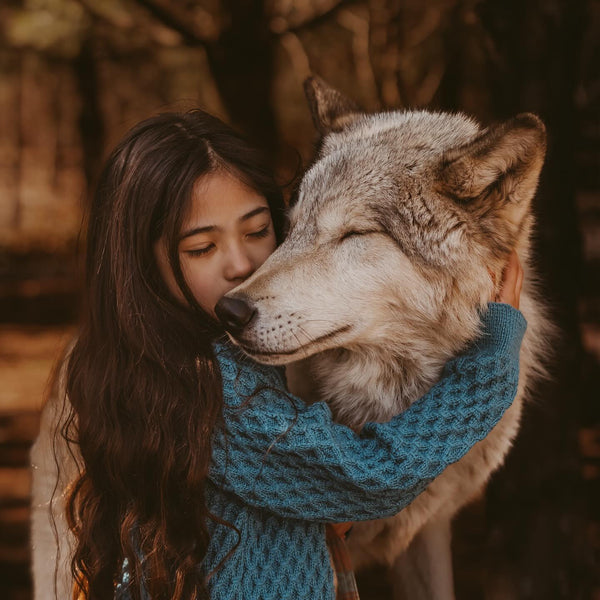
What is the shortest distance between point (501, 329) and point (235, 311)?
80cm

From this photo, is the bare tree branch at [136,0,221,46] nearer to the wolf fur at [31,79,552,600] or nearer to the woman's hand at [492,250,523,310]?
the wolf fur at [31,79,552,600]

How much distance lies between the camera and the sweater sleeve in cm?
166

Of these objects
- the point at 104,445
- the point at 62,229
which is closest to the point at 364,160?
the point at 104,445

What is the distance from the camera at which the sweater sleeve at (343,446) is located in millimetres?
1664

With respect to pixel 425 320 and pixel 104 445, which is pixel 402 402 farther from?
pixel 104 445

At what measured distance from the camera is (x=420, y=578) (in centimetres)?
263

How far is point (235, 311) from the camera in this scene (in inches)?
66.5

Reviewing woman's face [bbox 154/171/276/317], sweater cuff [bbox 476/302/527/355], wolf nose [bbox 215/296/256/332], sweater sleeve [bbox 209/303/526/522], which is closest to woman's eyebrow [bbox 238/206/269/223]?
woman's face [bbox 154/171/276/317]

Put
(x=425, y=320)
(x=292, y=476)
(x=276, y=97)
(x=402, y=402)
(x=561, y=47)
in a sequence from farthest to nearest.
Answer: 1. (x=276, y=97)
2. (x=561, y=47)
3. (x=402, y=402)
4. (x=425, y=320)
5. (x=292, y=476)

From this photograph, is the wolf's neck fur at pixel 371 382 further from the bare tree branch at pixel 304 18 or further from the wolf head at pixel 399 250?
the bare tree branch at pixel 304 18

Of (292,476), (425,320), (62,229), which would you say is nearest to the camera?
(292,476)

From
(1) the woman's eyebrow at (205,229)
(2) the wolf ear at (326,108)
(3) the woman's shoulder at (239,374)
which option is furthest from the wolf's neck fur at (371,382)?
(2) the wolf ear at (326,108)

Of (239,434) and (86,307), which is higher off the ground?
(86,307)

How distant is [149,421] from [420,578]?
1.52 meters
